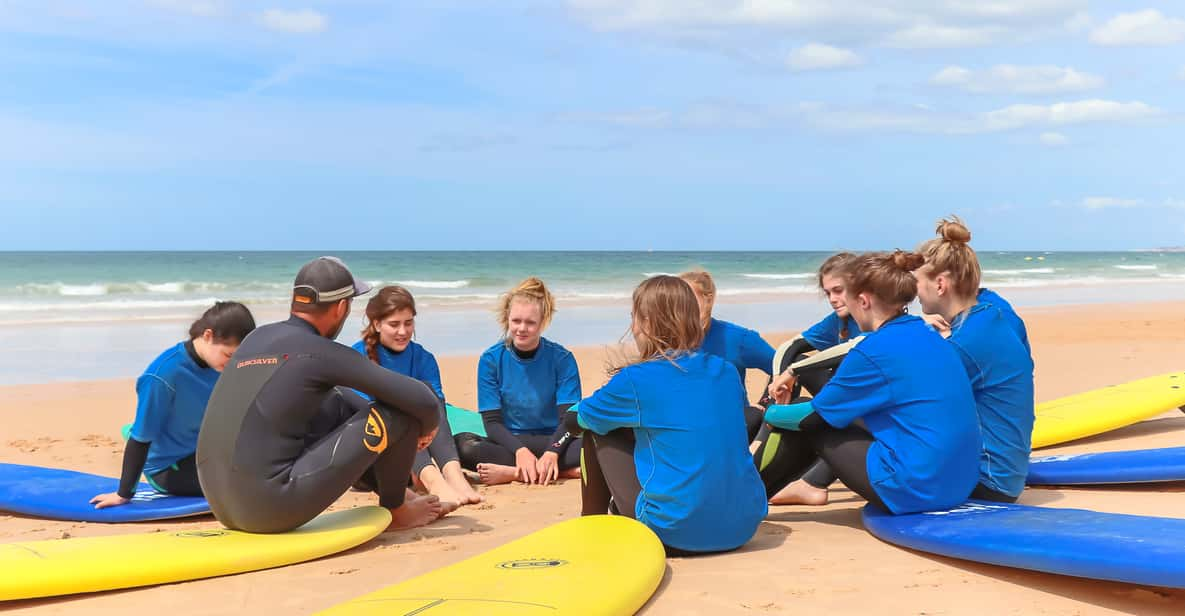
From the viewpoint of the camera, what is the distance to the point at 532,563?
12.2ft

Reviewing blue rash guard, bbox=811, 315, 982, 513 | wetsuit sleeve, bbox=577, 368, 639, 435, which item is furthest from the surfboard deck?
blue rash guard, bbox=811, 315, 982, 513

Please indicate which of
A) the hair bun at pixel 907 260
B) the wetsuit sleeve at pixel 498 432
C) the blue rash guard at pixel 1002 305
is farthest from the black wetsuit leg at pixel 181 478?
the blue rash guard at pixel 1002 305

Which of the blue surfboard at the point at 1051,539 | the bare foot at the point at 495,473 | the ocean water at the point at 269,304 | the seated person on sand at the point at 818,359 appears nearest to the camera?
the blue surfboard at the point at 1051,539

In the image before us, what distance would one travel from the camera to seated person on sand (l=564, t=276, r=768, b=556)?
3984 mm

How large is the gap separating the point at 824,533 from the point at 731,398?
0.94 m

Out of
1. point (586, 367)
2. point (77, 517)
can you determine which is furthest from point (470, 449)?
point (586, 367)

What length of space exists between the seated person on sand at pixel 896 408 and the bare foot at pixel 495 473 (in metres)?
2.37

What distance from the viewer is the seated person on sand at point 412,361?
566 centimetres

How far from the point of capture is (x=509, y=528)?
16.3 feet

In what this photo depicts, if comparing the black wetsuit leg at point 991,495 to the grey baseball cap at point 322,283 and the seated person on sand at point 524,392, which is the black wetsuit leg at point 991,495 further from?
the grey baseball cap at point 322,283

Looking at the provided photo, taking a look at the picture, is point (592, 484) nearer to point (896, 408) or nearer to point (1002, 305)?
point (896, 408)

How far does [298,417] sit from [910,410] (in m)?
Answer: 2.53

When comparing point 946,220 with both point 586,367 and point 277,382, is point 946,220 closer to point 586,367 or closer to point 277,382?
point 277,382

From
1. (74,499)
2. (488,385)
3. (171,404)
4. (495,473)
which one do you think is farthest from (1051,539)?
(74,499)
